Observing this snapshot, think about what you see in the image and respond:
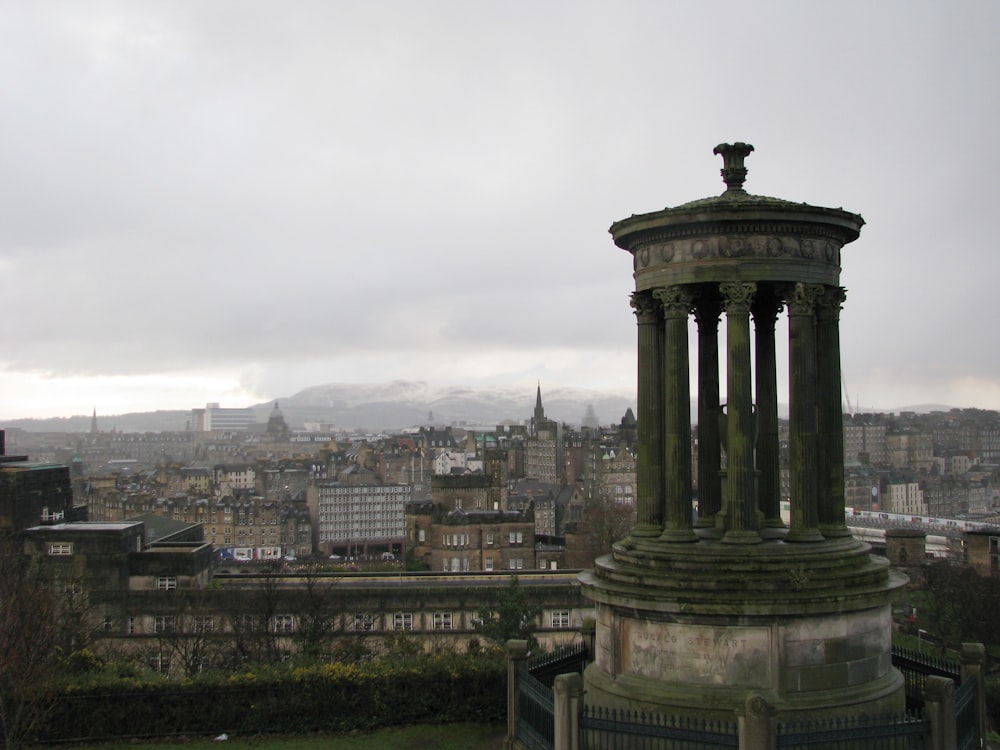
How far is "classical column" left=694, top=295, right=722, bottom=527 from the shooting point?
821 inches

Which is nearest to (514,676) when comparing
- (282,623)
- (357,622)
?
(282,623)

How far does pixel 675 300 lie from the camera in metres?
18.8

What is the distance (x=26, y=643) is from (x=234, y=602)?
78.2 ft

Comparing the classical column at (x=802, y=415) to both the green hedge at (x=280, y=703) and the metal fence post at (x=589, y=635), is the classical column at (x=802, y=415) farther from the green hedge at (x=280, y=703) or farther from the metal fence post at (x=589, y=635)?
the green hedge at (x=280, y=703)

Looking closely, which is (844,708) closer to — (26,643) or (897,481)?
(26,643)

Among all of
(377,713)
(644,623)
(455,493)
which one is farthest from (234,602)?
(455,493)

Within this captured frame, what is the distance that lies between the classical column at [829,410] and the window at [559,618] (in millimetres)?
39565

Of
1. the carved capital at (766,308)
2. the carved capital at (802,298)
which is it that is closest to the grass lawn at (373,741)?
the carved capital at (766,308)

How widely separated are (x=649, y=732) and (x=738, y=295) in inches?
311

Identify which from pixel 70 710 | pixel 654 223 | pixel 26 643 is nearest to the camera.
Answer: pixel 654 223

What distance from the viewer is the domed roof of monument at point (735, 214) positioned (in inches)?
723

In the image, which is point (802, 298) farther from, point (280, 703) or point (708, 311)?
point (280, 703)

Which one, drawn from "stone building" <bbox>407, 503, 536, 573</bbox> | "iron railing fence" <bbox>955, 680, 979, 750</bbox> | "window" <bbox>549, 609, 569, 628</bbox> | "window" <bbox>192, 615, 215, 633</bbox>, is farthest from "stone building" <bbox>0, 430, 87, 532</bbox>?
"iron railing fence" <bbox>955, 680, 979, 750</bbox>

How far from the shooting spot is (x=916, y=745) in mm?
16234
